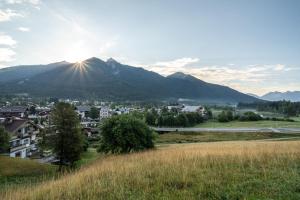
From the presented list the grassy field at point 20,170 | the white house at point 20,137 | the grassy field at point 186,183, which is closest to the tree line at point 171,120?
the white house at point 20,137

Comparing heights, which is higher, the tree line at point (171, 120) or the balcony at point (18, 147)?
the tree line at point (171, 120)

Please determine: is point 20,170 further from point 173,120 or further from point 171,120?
point 173,120

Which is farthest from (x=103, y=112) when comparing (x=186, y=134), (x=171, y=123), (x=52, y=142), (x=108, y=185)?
(x=108, y=185)

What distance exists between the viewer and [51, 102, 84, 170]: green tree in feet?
115

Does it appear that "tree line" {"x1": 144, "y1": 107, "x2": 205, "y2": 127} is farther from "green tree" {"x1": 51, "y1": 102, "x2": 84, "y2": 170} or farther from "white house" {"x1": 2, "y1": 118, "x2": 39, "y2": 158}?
"green tree" {"x1": 51, "y1": 102, "x2": 84, "y2": 170}

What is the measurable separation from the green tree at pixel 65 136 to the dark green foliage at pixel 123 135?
786cm

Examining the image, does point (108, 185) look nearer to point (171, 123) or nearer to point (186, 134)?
point (186, 134)

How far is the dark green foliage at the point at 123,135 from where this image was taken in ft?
89.6

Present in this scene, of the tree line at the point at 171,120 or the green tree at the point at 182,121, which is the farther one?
the tree line at the point at 171,120

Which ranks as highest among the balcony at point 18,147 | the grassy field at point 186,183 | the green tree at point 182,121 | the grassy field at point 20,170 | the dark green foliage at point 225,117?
the grassy field at point 186,183

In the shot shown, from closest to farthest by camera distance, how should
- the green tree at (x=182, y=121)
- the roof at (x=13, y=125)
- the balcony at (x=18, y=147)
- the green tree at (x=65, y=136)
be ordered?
the green tree at (x=65, y=136), the balcony at (x=18, y=147), the roof at (x=13, y=125), the green tree at (x=182, y=121)

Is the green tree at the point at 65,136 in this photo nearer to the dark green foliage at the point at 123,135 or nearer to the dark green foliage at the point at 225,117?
the dark green foliage at the point at 123,135

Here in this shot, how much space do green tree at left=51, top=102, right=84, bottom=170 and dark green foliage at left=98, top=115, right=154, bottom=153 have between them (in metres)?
7.86

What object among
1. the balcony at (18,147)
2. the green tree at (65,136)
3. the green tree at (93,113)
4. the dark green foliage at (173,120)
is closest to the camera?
the green tree at (65,136)
